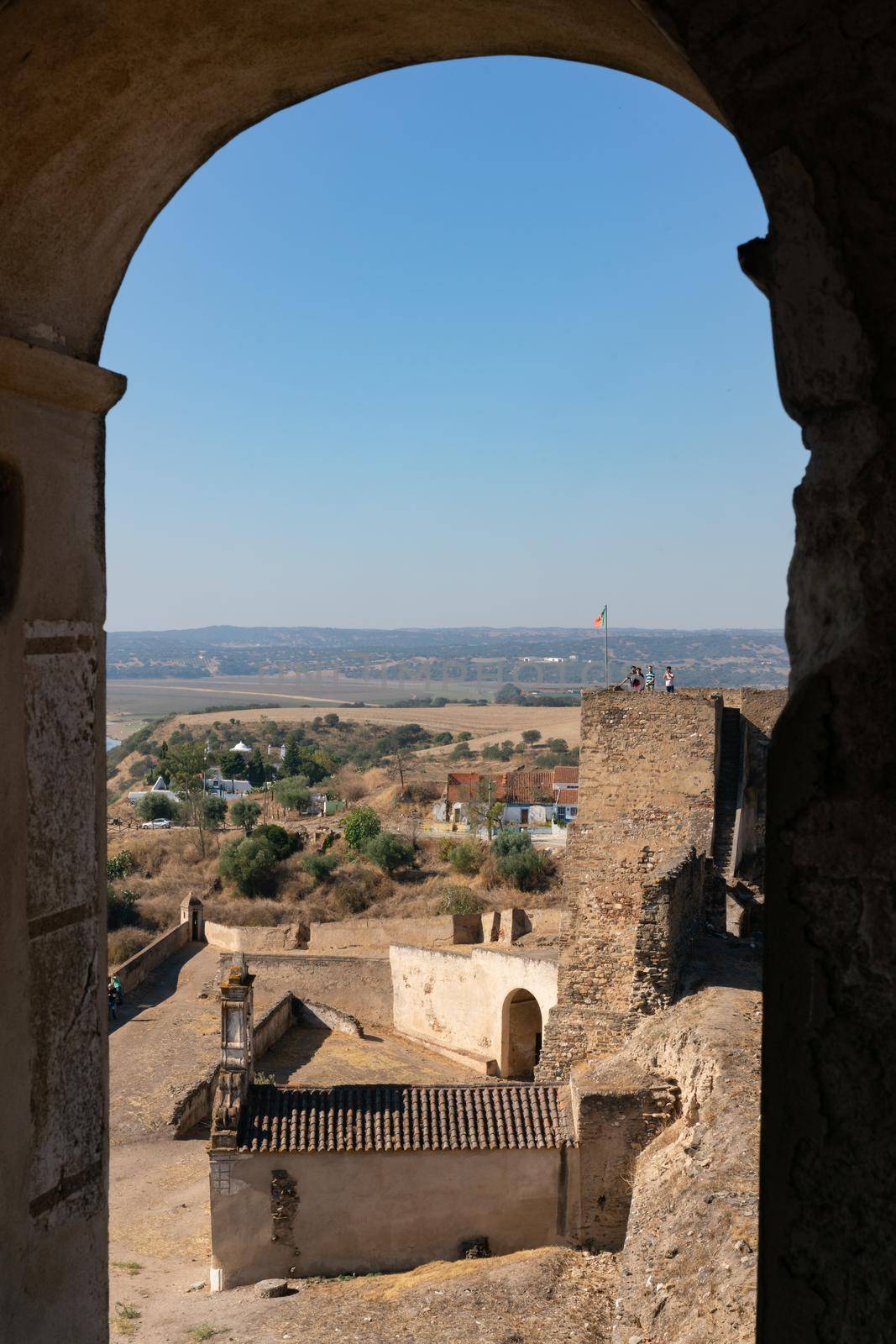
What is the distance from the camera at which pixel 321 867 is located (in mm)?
34938

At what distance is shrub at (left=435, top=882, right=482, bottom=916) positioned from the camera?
29.5m

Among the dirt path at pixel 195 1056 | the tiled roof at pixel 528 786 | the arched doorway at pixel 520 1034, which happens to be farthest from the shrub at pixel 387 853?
the arched doorway at pixel 520 1034

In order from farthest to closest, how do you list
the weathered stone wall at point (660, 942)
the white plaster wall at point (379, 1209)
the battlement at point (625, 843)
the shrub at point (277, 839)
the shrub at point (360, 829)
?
the shrub at point (360, 829) < the shrub at point (277, 839) < the battlement at point (625, 843) < the white plaster wall at point (379, 1209) < the weathered stone wall at point (660, 942)

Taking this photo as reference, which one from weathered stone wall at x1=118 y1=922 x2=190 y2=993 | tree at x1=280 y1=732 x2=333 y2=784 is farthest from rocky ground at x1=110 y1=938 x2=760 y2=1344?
tree at x1=280 y1=732 x2=333 y2=784

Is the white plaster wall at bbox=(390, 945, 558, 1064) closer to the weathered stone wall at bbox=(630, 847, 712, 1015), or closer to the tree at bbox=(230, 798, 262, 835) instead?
the weathered stone wall at bbox=(630, 847, 712, 1015)

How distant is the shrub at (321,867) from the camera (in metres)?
34.9

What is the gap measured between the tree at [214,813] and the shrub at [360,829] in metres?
9.49

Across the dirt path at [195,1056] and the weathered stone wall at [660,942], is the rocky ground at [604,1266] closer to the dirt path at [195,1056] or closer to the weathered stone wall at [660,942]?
the weathered stone wall at [660,942]

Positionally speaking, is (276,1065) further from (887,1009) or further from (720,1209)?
(887,1009)

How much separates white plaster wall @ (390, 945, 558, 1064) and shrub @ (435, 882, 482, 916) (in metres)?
6.40

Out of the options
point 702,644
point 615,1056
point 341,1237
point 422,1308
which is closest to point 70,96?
point 422,1308

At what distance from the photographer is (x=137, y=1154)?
15906 mm

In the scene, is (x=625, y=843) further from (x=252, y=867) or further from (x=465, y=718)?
(x=465, y=718)

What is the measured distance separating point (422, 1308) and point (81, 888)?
9.00 m
